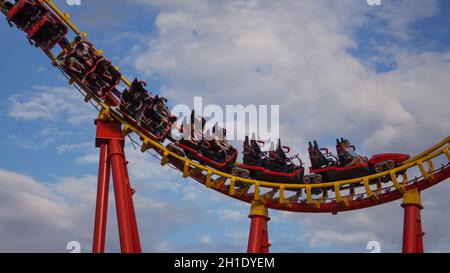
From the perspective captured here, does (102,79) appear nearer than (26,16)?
No

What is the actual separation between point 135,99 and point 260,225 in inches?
177

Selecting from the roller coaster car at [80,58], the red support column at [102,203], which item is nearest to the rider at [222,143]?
the red support column at [102,203]

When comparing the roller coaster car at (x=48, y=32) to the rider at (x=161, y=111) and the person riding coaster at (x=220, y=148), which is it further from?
the person riding coaster at (x=220, y=148)

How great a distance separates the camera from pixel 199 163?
19.0 m

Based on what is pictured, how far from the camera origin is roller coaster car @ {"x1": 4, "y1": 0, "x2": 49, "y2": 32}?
57.7 ft

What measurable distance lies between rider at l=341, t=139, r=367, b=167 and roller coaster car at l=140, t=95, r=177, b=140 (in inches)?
174

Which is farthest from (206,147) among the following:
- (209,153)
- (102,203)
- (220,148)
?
(102,203)

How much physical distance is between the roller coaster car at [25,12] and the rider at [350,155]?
8.11 m

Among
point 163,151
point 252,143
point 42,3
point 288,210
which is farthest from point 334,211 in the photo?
point 42,3

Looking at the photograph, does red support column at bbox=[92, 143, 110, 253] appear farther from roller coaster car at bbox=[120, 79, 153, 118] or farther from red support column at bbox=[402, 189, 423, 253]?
red support column at bbox=[402, 189, 423, 253]

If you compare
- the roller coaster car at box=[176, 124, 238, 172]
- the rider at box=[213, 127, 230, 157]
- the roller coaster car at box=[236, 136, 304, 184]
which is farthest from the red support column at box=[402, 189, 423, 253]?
the rider at box=[213, 127, 230, 157]

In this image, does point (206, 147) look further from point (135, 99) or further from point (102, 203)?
point (102, 203)

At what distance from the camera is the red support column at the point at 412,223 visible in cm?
1664
